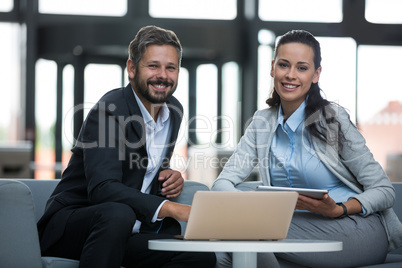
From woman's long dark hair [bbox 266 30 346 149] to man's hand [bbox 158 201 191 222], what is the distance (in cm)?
78

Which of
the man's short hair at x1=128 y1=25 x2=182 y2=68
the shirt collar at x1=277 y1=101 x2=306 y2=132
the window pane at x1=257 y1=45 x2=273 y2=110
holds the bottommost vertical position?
the shirt collar at x1=277 y1=101 x2=306 y2=132

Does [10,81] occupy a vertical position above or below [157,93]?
above

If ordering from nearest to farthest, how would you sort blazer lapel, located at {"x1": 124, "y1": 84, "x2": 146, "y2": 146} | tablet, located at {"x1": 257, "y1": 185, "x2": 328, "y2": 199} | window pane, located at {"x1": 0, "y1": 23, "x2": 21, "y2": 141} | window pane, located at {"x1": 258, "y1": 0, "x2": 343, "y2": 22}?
tablet, located at {"x1": 257, "y1": 185, "x2": 328, "y2": 199}
blazer lapel, located at {"x1": 124, "y1": 84, "x2": 146, "y2": 146}
window pane, located at {"x1": 0, "y1": 23, "x2": 21, "y2": 141}
window pane, located at {"x1": 258, "y1": 0, "x2": 343, "y2": 22}

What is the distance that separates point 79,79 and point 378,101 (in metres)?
4.72

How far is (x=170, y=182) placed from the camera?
2375 mm

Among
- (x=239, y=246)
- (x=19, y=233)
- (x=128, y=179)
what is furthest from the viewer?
(x=128, y=179)

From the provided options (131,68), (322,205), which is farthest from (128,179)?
(322,205)

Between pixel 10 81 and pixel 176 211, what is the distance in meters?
7.87

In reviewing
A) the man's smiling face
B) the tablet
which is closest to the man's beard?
the man's smiling face

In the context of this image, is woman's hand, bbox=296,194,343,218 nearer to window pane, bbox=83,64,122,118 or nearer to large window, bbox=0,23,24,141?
window pane, bbox=83,64,122,118

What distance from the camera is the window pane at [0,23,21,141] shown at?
915 centimetres

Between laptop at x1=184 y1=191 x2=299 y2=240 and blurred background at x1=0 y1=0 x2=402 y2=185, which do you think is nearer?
laptop at x1=184 y1=191 x2=299 y2=240

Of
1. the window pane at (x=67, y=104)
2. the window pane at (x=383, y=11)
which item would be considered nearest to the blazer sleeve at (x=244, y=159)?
the window pane at (x=67, y=104)

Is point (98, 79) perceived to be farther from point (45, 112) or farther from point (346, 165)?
point (346, 165)
